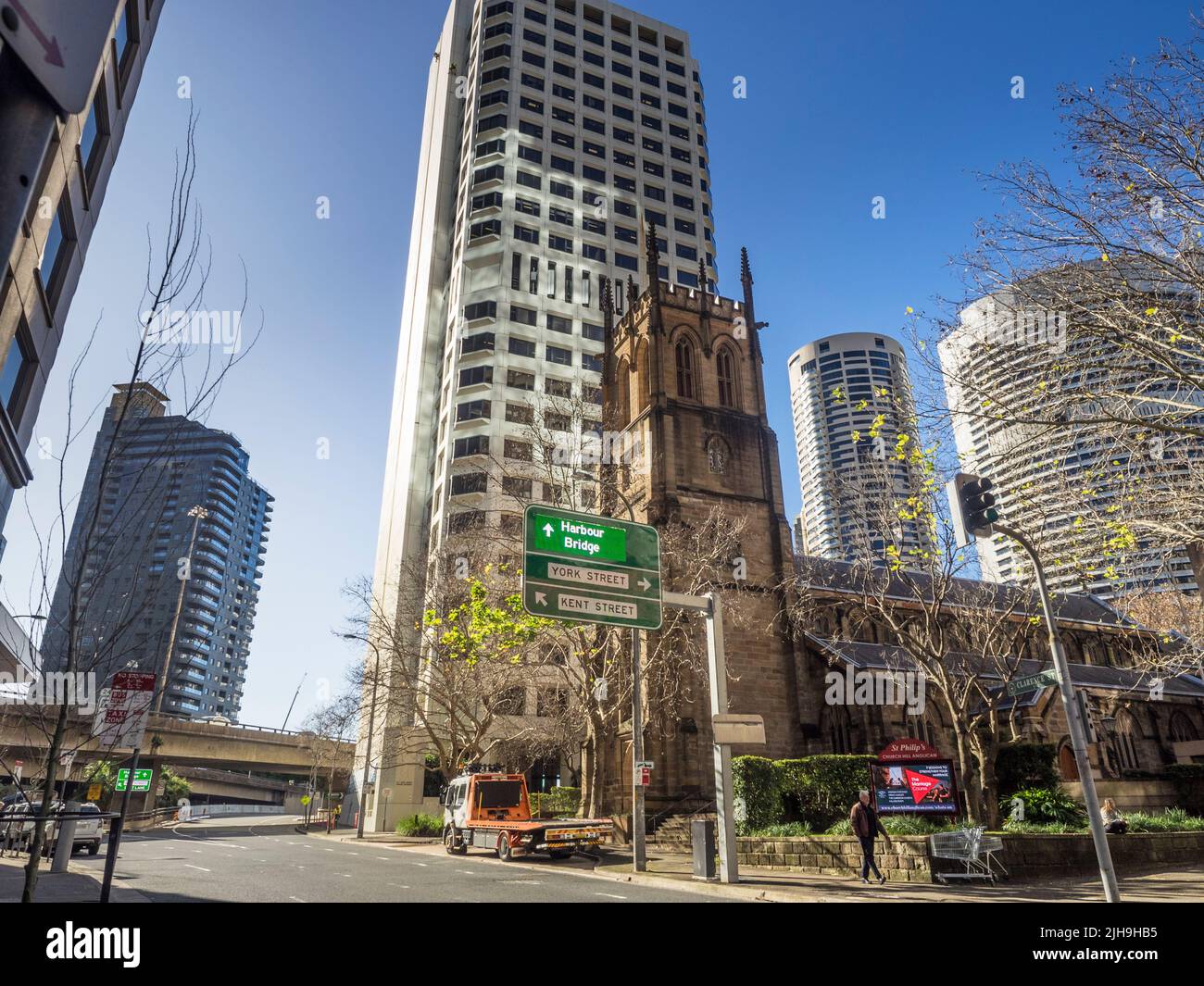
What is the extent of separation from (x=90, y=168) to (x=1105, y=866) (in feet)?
89.1

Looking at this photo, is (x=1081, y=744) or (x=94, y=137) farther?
Answer: (x=94, y=137)

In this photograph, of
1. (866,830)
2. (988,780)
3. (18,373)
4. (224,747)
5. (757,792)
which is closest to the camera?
(866,830)

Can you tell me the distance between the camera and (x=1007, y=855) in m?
16.9

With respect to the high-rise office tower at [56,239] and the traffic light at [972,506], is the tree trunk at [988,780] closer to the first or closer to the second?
the traffic light at [972,506]

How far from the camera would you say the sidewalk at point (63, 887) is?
12.4 m

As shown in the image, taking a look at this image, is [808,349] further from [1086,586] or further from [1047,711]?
[1086,586]

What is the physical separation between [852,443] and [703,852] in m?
69.5

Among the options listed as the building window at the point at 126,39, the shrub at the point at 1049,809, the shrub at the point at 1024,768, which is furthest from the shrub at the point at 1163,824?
the building window at the point at 126,39

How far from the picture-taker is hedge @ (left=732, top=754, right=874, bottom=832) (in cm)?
2495

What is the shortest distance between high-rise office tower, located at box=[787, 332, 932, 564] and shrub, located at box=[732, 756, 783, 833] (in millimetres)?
7849

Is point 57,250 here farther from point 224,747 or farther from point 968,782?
point 224,747

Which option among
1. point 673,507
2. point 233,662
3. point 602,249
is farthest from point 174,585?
point 673,507

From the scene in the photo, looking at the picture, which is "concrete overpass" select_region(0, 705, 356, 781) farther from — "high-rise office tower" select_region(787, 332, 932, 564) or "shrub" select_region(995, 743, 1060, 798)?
"shrub" select_region(995, 743, 1060, 798)

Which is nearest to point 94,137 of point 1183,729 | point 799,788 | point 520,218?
point 799,788
